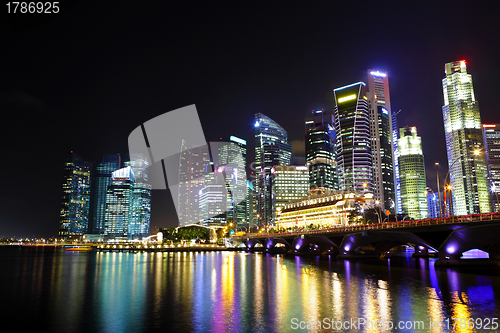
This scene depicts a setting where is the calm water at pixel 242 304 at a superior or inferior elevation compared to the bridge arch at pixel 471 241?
inferior

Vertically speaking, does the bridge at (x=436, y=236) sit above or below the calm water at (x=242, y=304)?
above

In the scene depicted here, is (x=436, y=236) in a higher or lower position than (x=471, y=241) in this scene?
higher

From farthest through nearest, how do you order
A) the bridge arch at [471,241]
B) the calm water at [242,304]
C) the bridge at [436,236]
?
the bridge at [436,236] < the bridge arch at [471,241] < the calm water at [242,304]

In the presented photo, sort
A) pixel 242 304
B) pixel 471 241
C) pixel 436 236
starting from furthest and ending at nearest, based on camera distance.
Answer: pixel 436 236 → pixel 471 241 → pixel 242 304

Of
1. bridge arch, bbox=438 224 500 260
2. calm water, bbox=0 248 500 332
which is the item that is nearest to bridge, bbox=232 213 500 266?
bridge arch, bbox=438 224 500 260

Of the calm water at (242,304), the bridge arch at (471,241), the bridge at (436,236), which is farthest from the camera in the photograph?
the bridge at (436,236)

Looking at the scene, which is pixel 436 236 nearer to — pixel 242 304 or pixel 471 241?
pixel 471 241

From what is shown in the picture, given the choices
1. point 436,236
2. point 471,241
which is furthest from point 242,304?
point 436,236

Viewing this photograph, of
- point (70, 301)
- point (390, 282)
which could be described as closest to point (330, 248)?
point (390, 282)

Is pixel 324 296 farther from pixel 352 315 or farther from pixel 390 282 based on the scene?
pixel 390 282

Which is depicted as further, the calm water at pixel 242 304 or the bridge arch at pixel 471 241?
the bridge arch at pixel 471 241

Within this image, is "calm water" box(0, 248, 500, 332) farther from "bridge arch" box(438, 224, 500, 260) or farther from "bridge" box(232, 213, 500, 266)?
"bridge" box(232, 213, 500, 266)

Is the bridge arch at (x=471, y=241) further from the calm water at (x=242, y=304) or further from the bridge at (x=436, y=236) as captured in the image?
the calm water at (x=242, y=304)

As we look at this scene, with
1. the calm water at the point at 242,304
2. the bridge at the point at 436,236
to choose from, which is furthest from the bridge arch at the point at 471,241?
the calm water at the point at 242,304
